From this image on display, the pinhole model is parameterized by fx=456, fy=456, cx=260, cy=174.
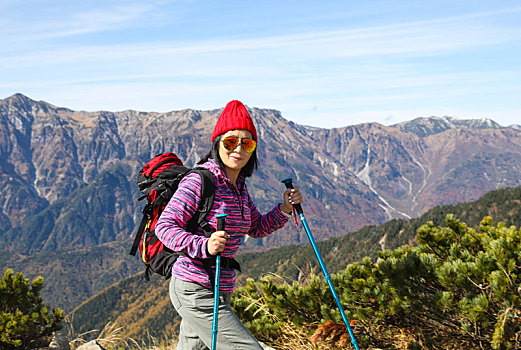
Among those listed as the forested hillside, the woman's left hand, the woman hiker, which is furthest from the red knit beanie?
the forested hillside

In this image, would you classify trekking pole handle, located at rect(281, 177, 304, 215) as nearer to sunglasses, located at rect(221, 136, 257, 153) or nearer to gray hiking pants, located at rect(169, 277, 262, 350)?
sunglasses, located at rect(221, 136, 257, 153)

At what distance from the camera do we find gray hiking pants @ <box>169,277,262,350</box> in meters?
3.56

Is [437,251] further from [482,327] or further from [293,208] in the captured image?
[293,208]

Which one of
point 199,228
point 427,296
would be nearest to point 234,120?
point 199,228

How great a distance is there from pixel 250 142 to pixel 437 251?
139 inches

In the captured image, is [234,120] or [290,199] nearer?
[234,120]

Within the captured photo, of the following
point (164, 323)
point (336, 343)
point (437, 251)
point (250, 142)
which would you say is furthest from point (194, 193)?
point (164, 323)

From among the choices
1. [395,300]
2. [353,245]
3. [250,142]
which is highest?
[250,142]

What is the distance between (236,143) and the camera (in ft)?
13.0

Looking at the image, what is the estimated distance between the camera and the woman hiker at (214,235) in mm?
3424

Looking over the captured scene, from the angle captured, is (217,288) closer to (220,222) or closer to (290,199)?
(220,222)

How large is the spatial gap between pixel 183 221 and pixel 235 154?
2.55ft

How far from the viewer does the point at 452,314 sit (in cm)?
528

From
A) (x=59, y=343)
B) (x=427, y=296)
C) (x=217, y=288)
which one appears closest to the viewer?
(x=217, y=288)
